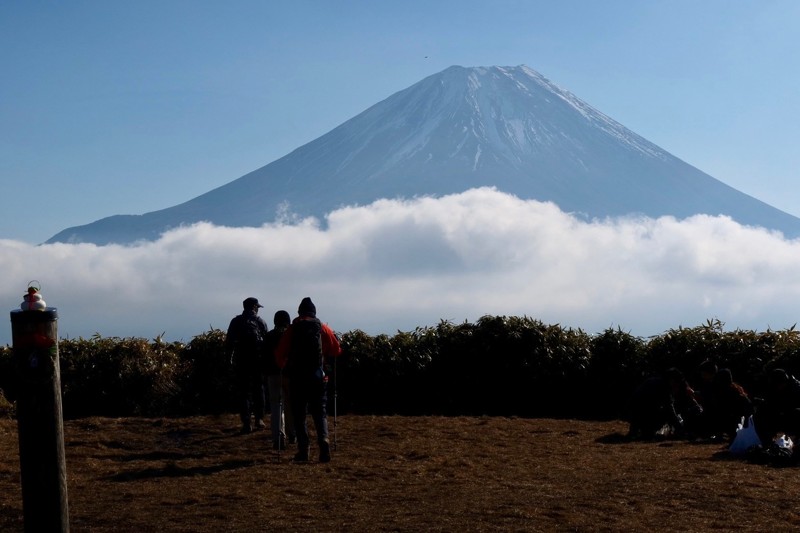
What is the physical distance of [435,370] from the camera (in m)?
16.8

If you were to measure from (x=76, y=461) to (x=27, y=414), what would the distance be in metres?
5.17

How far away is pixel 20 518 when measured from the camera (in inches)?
305

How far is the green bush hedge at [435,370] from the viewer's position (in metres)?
16.1

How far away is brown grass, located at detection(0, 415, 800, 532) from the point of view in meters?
7.61

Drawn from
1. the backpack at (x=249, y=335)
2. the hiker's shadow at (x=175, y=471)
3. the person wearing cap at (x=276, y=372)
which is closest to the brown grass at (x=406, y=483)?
the hiker's shadow at (x=175, y=471)

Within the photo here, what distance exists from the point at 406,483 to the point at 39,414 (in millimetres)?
4204

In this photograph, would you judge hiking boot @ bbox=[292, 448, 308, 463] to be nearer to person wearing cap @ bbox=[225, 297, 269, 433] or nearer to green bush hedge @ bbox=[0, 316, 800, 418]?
person wearing cap @ bbox=[225, 297, 269, 433]

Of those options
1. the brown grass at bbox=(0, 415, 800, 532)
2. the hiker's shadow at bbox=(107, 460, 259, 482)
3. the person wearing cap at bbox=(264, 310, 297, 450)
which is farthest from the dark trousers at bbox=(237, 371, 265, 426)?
the hiker's shadow at bbox=(107, 460, 259, 482)

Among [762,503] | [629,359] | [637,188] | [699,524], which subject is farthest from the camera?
[637,188]

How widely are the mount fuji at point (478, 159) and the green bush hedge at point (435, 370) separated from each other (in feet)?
462

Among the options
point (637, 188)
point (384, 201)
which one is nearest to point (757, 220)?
point (637, 188)

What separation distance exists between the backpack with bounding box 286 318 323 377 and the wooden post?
14.7 feet

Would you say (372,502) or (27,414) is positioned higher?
(27,414)

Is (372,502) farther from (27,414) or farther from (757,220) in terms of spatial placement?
(757,220)
